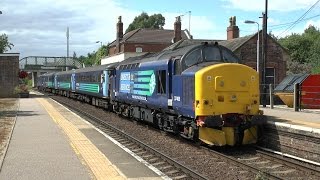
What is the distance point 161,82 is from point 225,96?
3.32m

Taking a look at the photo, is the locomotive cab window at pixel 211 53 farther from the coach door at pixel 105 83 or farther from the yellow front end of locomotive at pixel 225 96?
the coach door at pixel 105 83

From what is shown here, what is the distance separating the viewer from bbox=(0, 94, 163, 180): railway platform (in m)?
9.57

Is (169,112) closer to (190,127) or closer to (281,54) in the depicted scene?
(190,127)

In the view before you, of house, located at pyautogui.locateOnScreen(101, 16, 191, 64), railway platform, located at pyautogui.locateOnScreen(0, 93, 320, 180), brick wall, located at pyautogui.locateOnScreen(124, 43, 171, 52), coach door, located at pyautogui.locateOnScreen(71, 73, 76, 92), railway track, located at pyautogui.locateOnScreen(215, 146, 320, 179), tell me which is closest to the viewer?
railway platform, located at pyautogui.locateOnScreen(0, 93, 320, 180)

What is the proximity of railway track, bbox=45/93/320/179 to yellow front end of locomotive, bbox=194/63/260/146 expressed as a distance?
0.48 m

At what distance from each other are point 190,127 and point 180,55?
2153 millimetres

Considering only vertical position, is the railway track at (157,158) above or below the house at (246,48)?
below

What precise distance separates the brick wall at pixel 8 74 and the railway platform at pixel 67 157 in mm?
30637

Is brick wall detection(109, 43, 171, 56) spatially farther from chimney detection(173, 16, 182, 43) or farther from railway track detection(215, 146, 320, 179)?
railway track detection(215, 146, 320, 179)

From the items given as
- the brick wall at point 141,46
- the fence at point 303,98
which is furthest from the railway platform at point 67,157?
the brick wall at point 141,46

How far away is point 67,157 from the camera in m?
11.6

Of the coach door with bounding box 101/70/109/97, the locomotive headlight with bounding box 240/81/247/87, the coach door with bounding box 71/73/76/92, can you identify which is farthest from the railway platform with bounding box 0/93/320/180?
the coach door with bounding box 71/73/76/92

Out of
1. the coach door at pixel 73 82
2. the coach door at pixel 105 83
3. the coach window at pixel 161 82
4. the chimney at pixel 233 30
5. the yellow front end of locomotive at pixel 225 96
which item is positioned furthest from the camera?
the chimney at pixel 233 30

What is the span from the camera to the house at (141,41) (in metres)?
64.4
